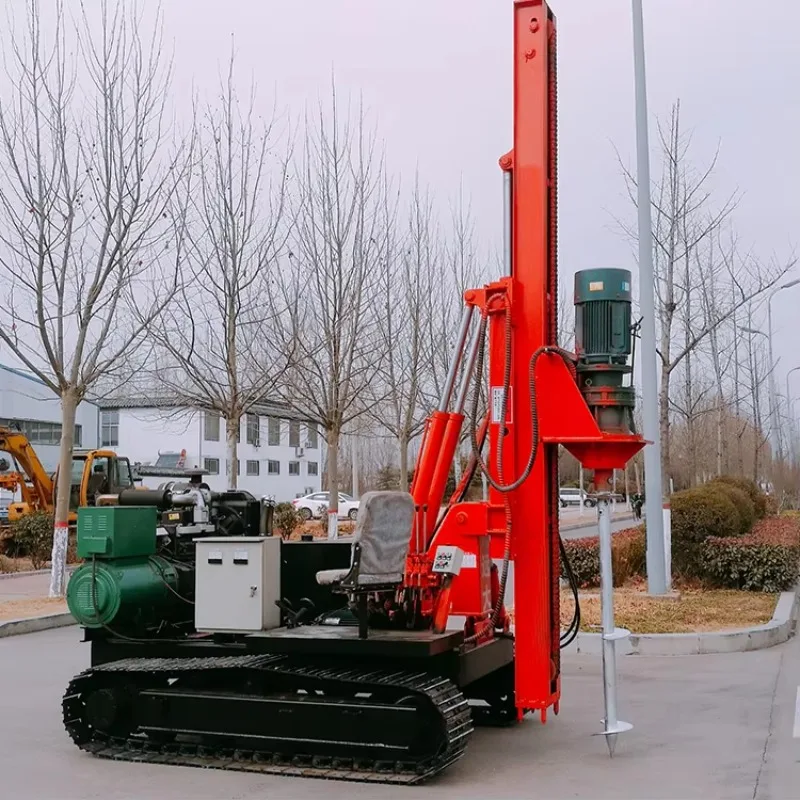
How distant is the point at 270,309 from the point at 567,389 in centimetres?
1593

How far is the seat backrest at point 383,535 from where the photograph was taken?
6660 millimetres

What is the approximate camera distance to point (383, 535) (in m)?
6.83

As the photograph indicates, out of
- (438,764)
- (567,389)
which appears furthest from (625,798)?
(567,389)

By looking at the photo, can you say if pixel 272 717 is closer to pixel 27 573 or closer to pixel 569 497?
pixel 27 573

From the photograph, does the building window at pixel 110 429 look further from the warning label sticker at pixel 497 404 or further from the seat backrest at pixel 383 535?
the warning label sticker at pixel 497 404

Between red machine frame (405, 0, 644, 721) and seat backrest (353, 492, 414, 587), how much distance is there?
102mm

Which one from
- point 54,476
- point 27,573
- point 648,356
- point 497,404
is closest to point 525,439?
point 497,404

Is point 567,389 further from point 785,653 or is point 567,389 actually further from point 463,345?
point 785,653

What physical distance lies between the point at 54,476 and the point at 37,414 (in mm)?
29160

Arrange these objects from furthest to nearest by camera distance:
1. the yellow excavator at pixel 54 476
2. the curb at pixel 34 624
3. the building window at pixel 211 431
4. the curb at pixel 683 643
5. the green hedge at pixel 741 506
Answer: the building window at pixel 211 431 < the yellow excavator at pixel 54 476 < the green hedge at pixel 741 506 < the curb at pixel 34 624 < the curb at pixel 683 643

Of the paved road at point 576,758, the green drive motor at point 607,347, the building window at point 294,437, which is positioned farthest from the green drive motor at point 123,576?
the building window at point 294,437

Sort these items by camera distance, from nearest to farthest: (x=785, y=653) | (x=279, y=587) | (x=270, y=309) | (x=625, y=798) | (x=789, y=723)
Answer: (x=625, y=798) → (x=279, y=587) → (x=789, y=723) → (x=785, y=653) → (x=270, y=309)

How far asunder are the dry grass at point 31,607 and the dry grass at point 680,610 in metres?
6.88

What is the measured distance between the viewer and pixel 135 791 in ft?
20.8
